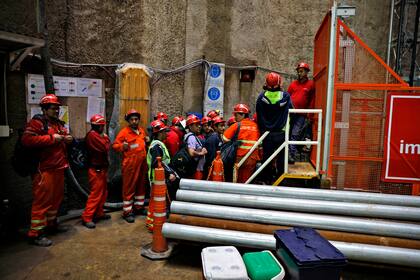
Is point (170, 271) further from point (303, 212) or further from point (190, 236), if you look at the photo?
point (303, 212)

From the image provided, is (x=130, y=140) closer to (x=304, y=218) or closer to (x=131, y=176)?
(x=131, y=176)

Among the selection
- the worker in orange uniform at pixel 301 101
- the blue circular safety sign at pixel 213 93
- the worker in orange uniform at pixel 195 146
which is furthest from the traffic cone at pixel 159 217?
the blue circular safety sign at pixel 213 93

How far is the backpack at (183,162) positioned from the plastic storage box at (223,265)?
8.47ft

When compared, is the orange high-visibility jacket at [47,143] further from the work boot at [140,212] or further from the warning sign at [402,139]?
the warning sign at [402,139]

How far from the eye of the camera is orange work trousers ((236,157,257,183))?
5.35m

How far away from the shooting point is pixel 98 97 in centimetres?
677

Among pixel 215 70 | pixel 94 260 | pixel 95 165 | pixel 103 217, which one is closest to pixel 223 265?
pixel 94 260

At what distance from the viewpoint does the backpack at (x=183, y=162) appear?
5.28m

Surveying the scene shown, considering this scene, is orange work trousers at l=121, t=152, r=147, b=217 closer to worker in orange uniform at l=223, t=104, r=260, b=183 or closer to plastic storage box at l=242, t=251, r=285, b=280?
worker in orange uniform at l=223, t=104, r=260, b=183

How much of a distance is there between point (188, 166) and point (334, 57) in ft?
10.2

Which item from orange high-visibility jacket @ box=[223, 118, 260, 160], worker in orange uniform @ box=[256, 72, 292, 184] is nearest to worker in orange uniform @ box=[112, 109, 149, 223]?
orange high-visibility jacket @ box=[223, 118, 260, 160]

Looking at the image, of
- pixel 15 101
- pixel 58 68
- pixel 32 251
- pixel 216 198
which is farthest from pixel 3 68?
pixel 216 198

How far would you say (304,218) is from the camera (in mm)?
3766

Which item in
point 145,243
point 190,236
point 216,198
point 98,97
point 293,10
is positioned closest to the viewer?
point 190,236
